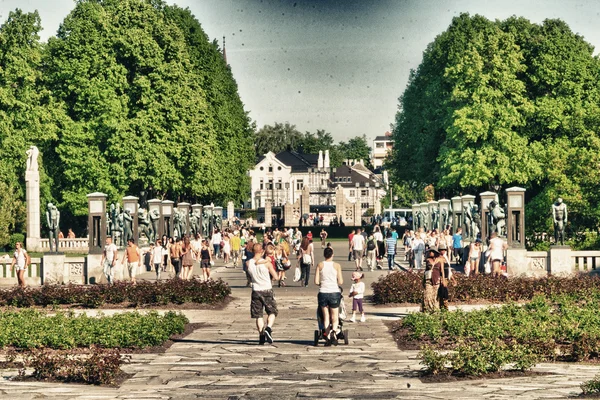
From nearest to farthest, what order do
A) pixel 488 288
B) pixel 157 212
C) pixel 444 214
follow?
pixel 488 288, pixel 157 212, pixel 444 214

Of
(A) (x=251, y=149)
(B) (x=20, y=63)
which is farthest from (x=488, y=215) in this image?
(A) (x=251, y=149)

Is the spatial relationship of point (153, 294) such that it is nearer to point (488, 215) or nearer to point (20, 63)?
point (488, 215)

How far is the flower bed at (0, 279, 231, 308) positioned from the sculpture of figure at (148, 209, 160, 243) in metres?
24.6

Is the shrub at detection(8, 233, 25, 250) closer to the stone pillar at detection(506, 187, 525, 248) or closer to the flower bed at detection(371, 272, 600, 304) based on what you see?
the stone pillar at detection(506, 187, 525, 248)

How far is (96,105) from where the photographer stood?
63750 mm

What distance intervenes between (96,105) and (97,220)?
81.3ft

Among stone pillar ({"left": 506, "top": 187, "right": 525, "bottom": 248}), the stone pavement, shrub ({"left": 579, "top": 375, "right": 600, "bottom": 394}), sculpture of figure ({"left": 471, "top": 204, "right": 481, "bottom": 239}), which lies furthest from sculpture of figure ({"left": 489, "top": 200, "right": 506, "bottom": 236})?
shrub ({"left": 579, "top": 375, "right": 600, "bottom": 394})

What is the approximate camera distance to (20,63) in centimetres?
6481

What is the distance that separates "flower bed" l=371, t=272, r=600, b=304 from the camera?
94.9 feet

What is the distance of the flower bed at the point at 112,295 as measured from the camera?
29.3 metres

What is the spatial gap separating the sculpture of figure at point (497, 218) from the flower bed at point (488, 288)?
43.1 ft

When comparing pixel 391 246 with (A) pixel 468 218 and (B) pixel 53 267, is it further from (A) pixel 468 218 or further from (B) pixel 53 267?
(B) pixel 53 267

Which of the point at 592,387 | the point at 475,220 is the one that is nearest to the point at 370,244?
the point at 475,220

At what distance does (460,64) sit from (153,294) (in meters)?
43.5
